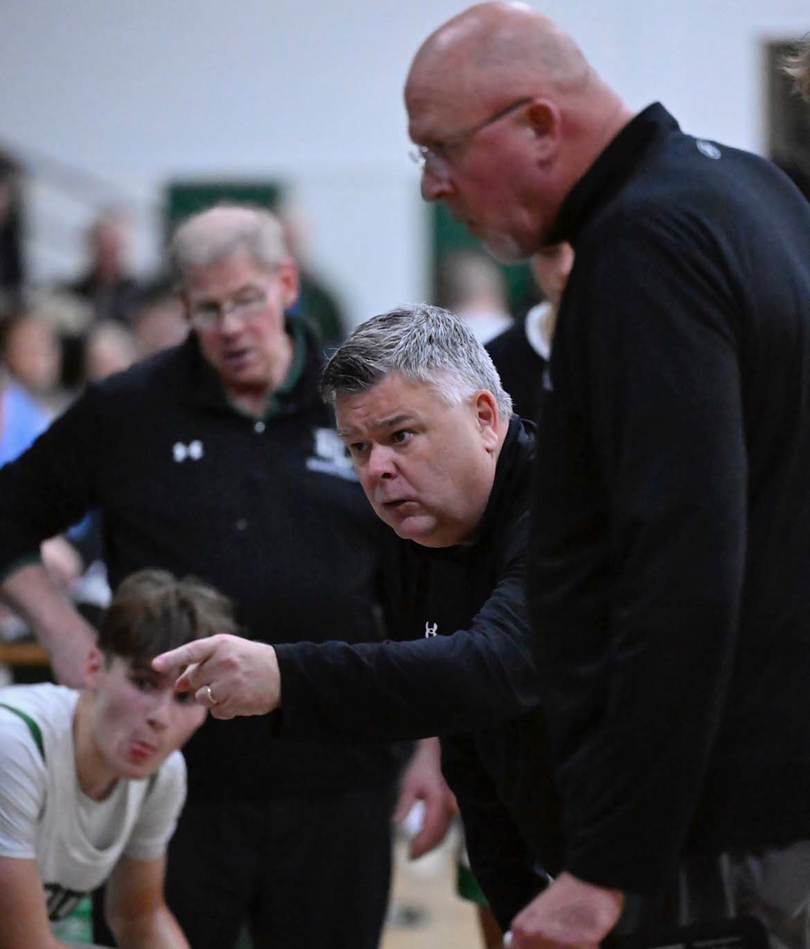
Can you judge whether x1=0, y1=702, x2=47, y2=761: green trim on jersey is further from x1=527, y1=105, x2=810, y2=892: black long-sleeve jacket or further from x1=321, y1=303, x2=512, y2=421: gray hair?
x1=527, y1=105, x2=810, y2=892: black long-sleeve jacket

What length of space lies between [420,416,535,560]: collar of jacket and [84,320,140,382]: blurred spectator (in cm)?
507

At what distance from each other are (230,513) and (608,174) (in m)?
1.75

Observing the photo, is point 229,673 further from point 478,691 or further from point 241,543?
Answer: point 241,543

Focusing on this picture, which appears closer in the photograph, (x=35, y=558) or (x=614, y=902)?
(x=614, y=902)

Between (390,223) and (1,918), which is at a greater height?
(1,918)

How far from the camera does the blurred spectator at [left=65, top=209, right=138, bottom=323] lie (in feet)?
31.2

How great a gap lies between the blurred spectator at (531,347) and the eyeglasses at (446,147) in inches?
56.5

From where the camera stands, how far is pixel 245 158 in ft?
39.7

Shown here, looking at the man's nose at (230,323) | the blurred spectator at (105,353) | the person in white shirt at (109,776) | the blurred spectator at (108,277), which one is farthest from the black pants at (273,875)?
the blurred spectator at (108,277)

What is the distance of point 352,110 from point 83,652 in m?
9.36

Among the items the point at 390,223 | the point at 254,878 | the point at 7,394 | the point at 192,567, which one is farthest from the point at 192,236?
the point at 390,223

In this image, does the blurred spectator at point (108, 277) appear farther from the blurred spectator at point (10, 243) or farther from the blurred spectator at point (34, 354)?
the blurred spectator at point (34, 354)

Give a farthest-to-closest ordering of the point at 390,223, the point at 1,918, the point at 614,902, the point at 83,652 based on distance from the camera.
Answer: the point at 390,223 < the point at 83,652 < the point at 1,918 < the point at 614,902

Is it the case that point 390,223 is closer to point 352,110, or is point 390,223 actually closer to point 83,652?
point 352,110
